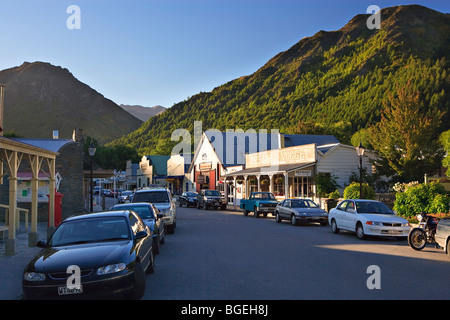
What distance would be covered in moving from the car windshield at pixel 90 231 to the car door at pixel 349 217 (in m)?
11.1

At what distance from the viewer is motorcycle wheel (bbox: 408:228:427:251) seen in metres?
13.4

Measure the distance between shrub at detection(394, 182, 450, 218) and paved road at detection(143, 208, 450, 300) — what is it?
5.19 m

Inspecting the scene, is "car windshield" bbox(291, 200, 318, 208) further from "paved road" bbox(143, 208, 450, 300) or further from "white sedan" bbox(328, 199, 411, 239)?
"paved road" bbox(143, 208, 450, 300)

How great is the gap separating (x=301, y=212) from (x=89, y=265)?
16.9 meters

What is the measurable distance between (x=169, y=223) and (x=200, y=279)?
1006 centimetres

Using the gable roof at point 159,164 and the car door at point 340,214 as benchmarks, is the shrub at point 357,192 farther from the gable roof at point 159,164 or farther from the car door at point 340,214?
the gable roof at point 159,164

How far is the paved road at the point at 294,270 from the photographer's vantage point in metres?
7.47

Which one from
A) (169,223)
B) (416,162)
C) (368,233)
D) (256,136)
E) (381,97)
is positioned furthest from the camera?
(381,97)

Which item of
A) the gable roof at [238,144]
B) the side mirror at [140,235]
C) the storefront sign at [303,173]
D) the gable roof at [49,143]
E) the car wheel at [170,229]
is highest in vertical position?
the gable roof at [238,144]

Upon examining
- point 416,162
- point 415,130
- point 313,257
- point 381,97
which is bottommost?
point 313,257

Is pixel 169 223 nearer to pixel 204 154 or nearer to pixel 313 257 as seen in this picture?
pixel 313 257

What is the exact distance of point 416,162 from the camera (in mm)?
29656

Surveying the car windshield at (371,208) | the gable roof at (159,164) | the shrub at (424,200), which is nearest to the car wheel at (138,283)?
the car windshield at (371,208)
